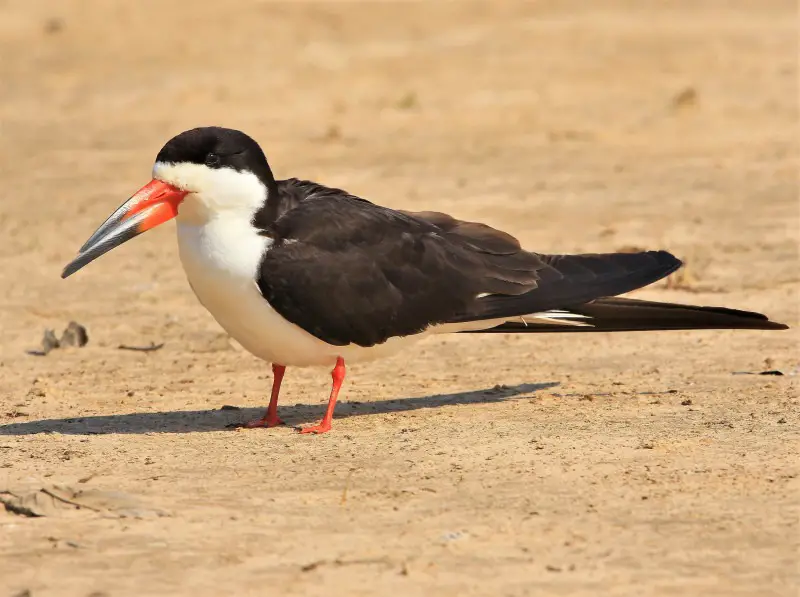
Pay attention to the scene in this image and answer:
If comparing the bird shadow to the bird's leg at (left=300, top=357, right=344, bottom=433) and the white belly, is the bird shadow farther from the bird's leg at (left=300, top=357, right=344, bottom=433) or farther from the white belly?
the white belly

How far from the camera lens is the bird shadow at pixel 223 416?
273 inches

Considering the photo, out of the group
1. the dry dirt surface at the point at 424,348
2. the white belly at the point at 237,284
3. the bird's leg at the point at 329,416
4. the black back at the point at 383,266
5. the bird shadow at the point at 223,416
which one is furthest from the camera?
the bird shadow at the point at 223,416

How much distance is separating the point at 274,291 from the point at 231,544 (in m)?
1.70

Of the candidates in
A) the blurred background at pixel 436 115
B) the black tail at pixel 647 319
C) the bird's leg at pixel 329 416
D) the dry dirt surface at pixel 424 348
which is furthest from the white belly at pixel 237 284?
the blurred background at pixel 436 115

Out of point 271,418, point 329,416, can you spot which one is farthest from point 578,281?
point 271,418

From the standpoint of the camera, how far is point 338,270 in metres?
6.82

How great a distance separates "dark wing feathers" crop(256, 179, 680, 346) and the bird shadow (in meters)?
0.49

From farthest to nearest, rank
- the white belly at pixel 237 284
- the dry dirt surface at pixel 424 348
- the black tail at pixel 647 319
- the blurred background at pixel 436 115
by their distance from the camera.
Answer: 1. the blurred background at pixel 436 115
2. the black tail at pixel 647 319
3. the white belly at pixel 237 284
4. the dry dirt surface at pixel 424 348

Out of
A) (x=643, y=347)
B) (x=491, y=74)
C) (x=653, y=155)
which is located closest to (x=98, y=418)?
(x=643, y=347)

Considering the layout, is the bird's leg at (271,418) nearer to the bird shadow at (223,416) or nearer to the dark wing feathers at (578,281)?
the bird shadow at (223,416)

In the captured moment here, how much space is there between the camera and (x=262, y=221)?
6.68m

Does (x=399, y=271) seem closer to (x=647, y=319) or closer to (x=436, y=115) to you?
(x=647, y=319)

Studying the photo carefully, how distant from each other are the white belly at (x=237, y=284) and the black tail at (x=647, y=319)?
1208mm

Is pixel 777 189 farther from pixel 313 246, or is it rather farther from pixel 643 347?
pixel 313 246
